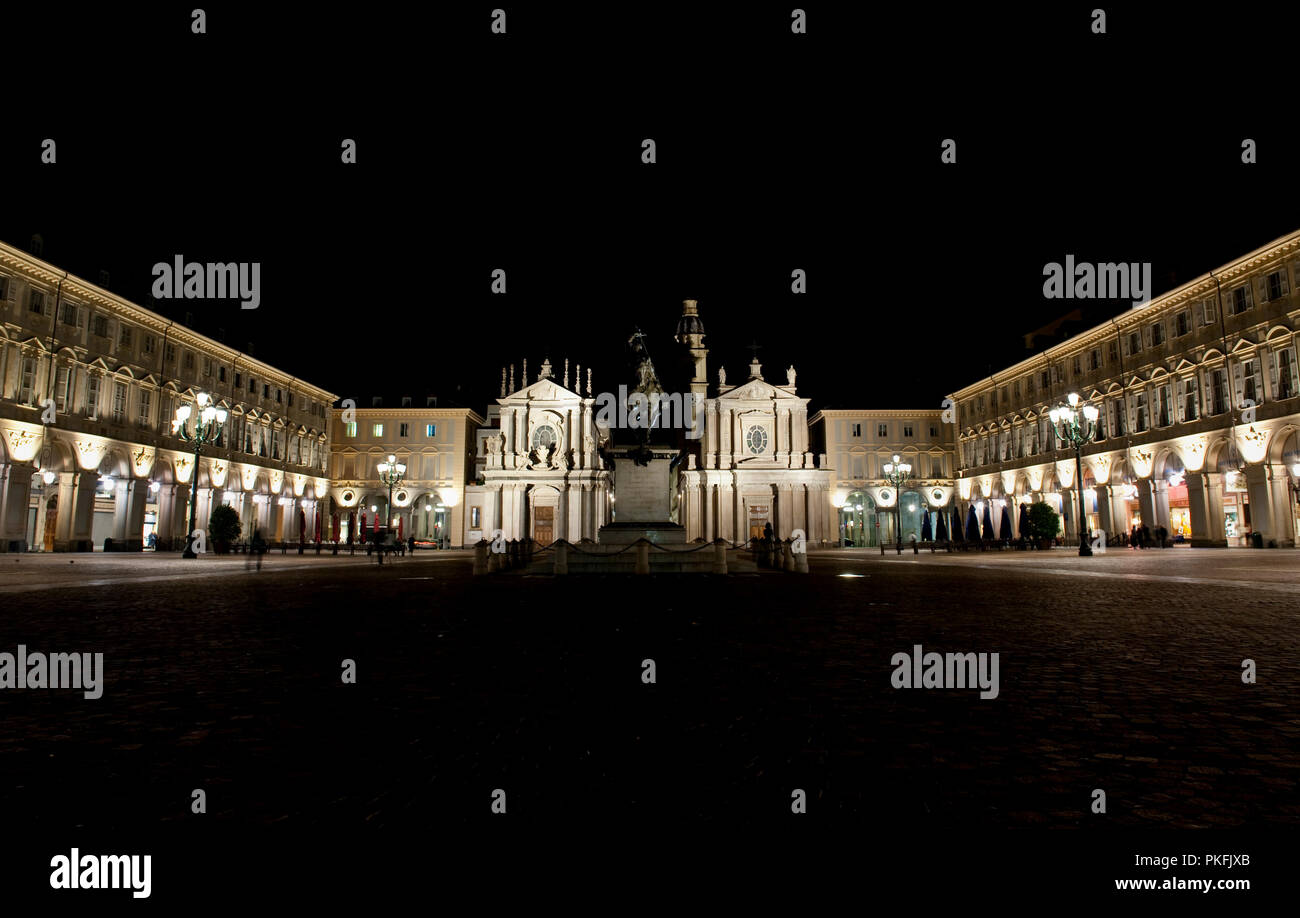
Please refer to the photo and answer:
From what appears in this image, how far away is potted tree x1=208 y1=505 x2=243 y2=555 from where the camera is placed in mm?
38562

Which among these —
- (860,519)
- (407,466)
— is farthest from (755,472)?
(407,466)

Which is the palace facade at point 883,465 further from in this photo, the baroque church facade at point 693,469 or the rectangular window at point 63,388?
the rectangular window at point 63,388

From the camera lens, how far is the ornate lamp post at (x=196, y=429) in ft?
98.7

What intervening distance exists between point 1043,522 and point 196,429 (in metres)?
44.0

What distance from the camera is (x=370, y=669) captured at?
19.5 ft

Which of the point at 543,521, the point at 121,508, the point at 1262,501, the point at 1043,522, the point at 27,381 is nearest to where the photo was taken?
the point at 1262,501

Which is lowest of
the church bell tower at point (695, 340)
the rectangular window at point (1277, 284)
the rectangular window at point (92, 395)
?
the rectangular window at point (92, 395)

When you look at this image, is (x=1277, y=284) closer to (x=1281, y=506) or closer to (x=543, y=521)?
(x=1281, y=506)

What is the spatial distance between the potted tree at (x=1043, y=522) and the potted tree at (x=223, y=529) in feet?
141

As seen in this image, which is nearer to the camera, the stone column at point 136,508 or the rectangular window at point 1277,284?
the rectangular window at point 1277,284

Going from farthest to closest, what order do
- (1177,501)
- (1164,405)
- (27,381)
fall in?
(1177,501), (1164,405), (27,381)

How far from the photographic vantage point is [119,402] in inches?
1780

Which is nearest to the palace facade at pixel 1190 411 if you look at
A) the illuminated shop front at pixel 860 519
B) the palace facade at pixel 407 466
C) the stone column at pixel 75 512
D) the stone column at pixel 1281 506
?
the stone column at pixel 1281 506
